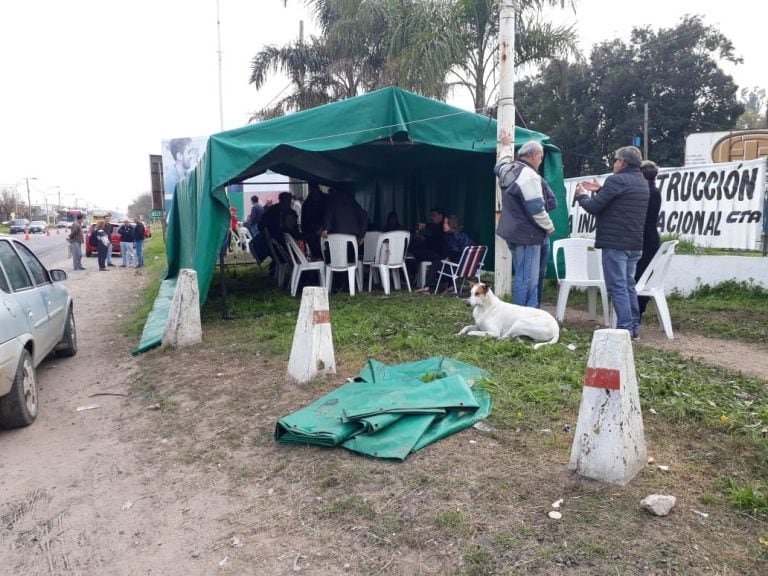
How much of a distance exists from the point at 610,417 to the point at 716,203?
7.30 m

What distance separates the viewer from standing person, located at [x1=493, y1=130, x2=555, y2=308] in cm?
590

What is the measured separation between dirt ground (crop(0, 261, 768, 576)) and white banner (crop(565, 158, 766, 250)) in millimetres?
4084

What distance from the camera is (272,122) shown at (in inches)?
277

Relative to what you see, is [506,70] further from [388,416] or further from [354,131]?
[388,416]

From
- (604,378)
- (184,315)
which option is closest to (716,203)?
(604,378)

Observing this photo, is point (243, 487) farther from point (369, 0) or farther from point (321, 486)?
point (369, 0)

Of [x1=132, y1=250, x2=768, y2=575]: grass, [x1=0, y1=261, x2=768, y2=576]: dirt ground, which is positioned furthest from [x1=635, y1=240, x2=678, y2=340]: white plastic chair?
[x1=0, y1=261, x2=768, y2=576]: dirt ground

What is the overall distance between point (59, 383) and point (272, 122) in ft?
12.4

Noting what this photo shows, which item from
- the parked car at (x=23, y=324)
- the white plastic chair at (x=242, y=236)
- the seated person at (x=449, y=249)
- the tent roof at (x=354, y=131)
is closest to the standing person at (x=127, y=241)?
the white plastic chair at (x=242, y=236)

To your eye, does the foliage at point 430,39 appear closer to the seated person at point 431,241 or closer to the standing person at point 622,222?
the seated person at point 431,241

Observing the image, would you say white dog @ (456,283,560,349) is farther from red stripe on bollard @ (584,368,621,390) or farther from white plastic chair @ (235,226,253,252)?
white plastic chair @ (235,226,253,252)

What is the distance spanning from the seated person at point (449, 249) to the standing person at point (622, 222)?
3.79 m

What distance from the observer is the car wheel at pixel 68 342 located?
6.53 m

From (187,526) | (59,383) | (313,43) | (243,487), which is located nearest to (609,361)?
(243,487)
